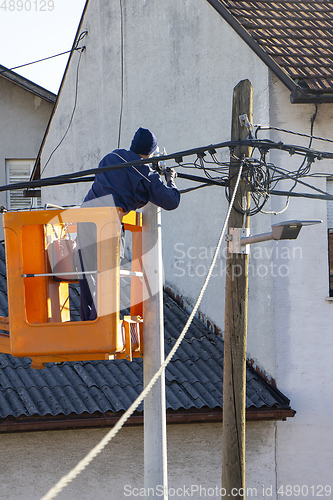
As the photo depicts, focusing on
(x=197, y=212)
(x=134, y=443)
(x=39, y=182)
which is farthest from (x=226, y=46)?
(x=134, y=443)

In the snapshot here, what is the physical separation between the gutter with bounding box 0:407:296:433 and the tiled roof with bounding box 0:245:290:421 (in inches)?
2.7

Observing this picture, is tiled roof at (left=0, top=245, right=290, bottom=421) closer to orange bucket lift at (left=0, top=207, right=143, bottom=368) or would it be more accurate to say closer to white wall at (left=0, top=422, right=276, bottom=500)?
white wall at (left=0, top=422, right=276, bottom=500)

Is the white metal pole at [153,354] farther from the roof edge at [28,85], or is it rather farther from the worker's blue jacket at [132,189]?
the roof edge at [28,85]

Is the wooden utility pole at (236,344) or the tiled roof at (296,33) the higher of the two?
the tiled roof at (296,33)

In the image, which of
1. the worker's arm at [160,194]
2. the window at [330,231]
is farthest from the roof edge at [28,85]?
the worker's arm at [160,194]

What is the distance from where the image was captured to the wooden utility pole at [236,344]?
6.46 metres

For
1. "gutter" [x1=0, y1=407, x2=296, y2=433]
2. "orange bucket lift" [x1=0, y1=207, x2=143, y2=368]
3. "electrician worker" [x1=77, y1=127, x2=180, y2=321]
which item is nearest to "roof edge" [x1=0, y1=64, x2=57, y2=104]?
"gutter" [x1=0, y1=407, x2=296, y2=433]

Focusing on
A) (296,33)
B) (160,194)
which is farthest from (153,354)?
(296,33)

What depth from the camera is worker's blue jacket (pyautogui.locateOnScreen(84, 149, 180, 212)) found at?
5375 millimetres

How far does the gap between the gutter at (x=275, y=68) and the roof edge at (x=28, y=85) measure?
9070 mm

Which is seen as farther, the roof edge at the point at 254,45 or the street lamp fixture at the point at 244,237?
the roof edge at the point at 254,45

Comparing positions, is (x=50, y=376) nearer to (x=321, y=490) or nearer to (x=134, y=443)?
(x=134, y=443)

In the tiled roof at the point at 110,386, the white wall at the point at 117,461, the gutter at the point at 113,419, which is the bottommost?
the white wall at the point at 117,461

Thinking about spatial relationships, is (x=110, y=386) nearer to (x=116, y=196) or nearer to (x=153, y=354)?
(x=153, y=354)
